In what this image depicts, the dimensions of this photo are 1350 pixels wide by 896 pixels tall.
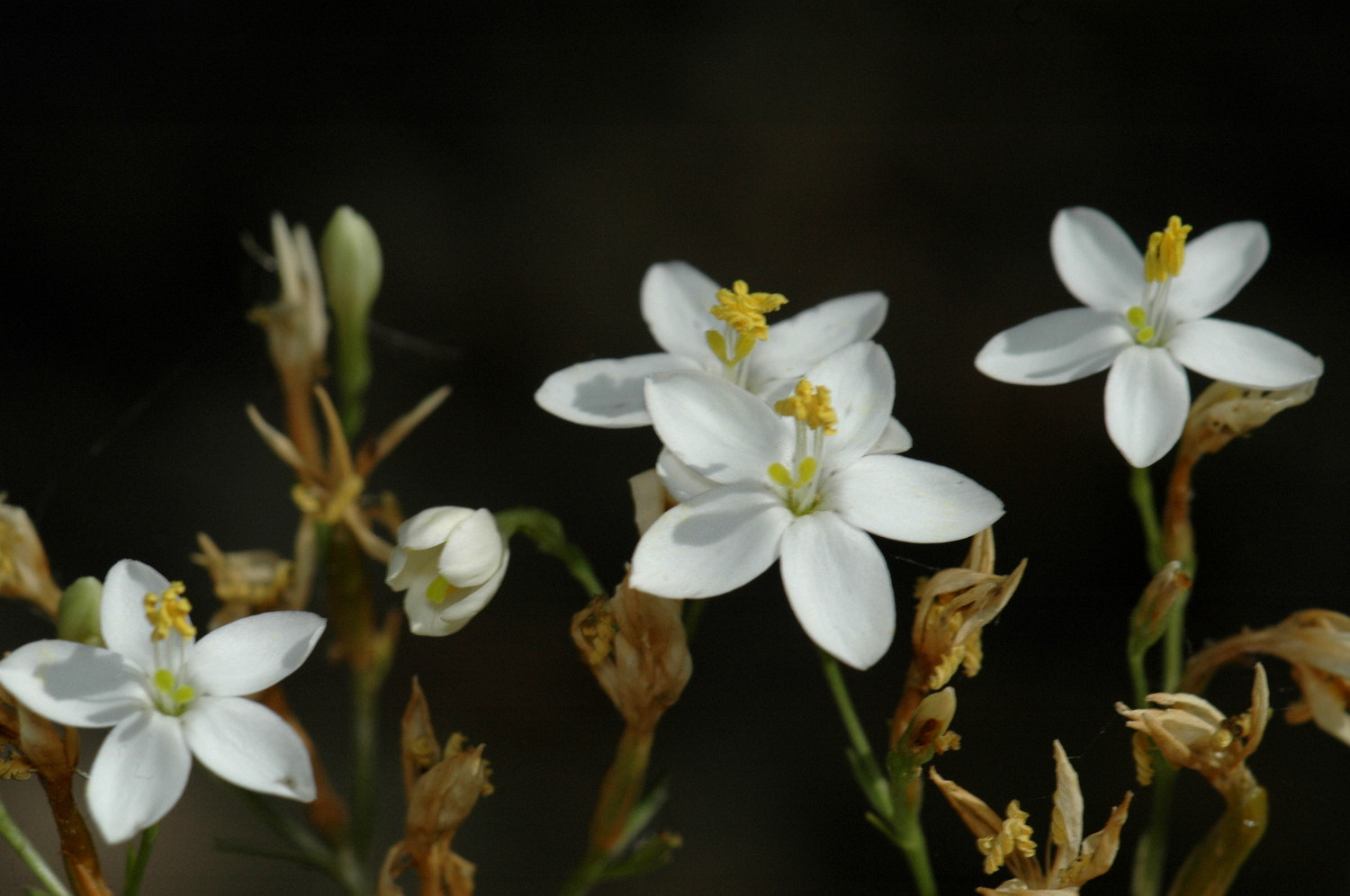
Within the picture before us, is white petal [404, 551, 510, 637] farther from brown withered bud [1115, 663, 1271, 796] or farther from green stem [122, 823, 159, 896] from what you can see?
brown withered bud [1115, 663, 1271, 796]

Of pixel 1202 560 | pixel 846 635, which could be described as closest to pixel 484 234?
pixel 1202 560

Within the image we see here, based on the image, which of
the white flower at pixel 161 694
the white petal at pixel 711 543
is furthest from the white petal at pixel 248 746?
the white petal at pixel 711 543

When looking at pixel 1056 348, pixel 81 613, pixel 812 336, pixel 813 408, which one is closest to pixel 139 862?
pixel 81 613

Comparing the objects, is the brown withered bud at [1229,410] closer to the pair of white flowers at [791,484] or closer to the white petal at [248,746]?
the pair of white flowers at [791,484]

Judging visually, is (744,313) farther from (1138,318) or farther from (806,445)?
(1138,318)

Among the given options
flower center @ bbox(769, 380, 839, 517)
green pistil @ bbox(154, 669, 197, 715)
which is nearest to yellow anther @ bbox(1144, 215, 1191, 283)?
flower center @ bbox(769, 380, 839, 517)
